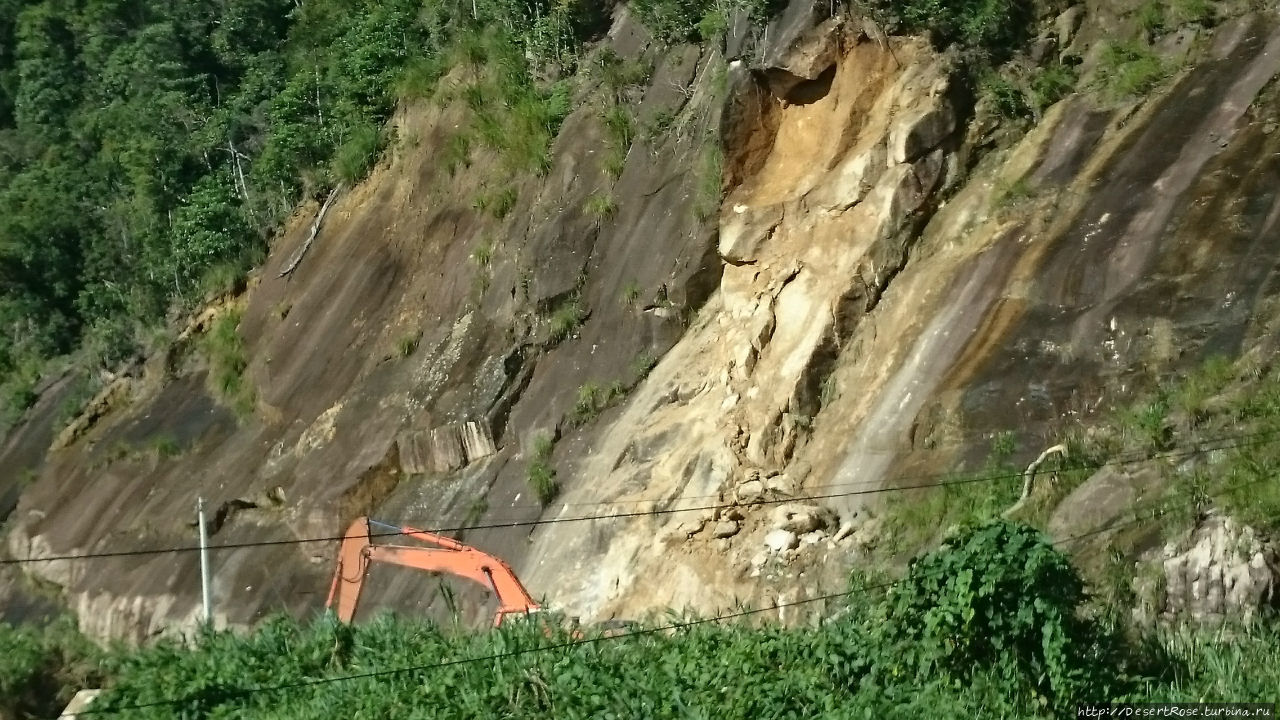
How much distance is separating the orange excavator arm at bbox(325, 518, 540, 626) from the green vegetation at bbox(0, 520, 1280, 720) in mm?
1869

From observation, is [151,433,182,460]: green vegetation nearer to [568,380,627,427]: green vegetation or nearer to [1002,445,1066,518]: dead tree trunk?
[568,380,627,427]: green vegetation

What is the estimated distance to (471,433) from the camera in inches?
654

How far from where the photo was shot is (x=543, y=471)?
15164 mm

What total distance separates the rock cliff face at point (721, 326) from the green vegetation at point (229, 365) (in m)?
0.32

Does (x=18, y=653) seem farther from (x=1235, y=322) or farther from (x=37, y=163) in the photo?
(x=37, y=163)

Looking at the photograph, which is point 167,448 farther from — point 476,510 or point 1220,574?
point 1220,574

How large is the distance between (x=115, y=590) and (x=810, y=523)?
13735mm

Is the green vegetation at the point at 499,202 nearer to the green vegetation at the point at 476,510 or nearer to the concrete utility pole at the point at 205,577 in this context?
the green vegetation at the point at 476,510

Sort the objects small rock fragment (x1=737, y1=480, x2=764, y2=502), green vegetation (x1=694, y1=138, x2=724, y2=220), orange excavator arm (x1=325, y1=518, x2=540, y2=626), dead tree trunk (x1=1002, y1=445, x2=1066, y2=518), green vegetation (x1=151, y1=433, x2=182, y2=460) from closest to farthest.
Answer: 1. dead tree trunk (x1=1002, y1=445, x2=1066, y2=518)
2. small rock fragment (x1=737, y1=480, x2=764, y2=502)
3. orange excavator arm (x1=325, y1=518, x2=540, y2=626)
4. green vegetation (x1=694, y1=138, x2=724, y2=220)
5. green vegetation (x1=151, y1=433, x2=182, y2=460)

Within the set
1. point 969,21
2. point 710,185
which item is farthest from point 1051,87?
point 710,185

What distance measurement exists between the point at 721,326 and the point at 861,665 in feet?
21.7

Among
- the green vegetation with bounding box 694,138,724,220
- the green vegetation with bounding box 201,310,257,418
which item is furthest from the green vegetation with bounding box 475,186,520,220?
the green vegetation with bounding box 201,310,257,418

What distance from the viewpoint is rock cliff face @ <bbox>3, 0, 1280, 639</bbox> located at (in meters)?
11.8

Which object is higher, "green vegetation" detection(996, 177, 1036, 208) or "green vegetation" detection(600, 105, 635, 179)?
"green vegetation" detection(996, 177, 1036, 208)
